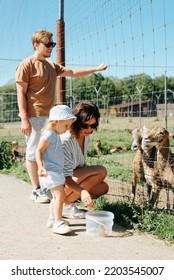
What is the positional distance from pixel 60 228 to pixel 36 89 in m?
2.01

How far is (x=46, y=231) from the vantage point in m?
4.04

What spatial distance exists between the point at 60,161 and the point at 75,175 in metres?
0.41

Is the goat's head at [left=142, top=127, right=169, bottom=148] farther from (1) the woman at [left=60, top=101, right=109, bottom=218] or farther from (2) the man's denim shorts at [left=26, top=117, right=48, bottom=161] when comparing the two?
(2) the man's denim shorts at [left=26, top=117, right=48, bottom=161]

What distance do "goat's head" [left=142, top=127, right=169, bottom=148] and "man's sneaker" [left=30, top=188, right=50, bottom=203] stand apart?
141 centimetres

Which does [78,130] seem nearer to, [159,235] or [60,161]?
[60,161]

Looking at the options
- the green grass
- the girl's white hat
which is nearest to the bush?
the green grass

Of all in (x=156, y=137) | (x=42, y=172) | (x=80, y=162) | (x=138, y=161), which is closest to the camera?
(x=42, y=172)

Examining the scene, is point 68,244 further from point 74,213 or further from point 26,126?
point 26,126

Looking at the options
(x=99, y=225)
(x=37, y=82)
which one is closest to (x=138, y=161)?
(x=37, y=82)

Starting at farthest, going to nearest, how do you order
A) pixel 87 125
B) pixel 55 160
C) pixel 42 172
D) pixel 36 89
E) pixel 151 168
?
pixel 151 168, pixel 36 89, pixel 87 125, pixel 55 160, pixel 42 172

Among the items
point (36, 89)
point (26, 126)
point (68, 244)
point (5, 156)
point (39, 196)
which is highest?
point (36, 89)

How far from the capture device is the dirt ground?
3.36 meters

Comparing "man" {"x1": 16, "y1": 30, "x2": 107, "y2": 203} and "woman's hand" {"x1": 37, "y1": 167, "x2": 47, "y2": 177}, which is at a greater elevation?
"man" {"x1": 16, "y1": 30, "x2": 107, "y2": 203}

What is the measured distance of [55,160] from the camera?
4090mm
